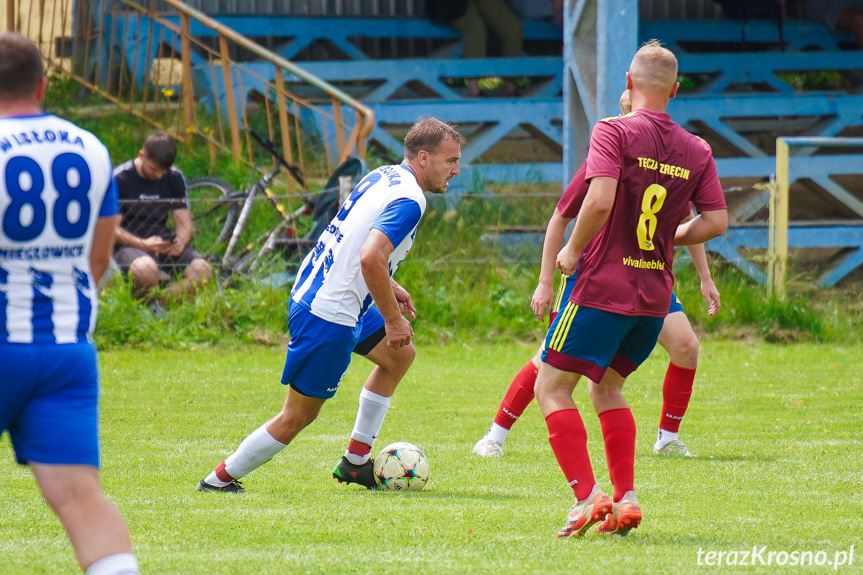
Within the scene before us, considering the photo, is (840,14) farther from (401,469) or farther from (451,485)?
(401,469)

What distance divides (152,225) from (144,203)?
22 centimetres

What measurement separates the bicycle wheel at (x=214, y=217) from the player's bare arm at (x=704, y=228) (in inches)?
296

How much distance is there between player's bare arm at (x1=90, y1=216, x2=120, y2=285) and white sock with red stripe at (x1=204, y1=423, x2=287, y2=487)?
191 cm

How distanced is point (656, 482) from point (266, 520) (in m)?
2.01

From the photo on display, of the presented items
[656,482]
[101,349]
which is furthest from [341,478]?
[101,349]

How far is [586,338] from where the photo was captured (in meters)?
4.20

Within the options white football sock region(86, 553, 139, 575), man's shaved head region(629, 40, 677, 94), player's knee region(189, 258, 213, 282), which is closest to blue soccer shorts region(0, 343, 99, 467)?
white football sock region(86, 553, 139, 575)

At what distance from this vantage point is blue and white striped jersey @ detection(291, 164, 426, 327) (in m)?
4.93

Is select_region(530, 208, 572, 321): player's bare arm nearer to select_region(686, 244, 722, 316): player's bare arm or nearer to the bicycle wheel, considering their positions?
select_region(686, 244, 722, 316): player's bare arm

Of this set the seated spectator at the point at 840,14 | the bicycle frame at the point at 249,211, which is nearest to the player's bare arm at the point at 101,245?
the bicycle frame at the point at 249,211

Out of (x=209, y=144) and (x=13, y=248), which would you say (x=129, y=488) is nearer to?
(x=13, y=248)

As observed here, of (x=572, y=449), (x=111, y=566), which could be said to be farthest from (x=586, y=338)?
(x=111, y=566)

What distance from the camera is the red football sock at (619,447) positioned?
14.1 feet

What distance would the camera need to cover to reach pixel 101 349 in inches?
406
